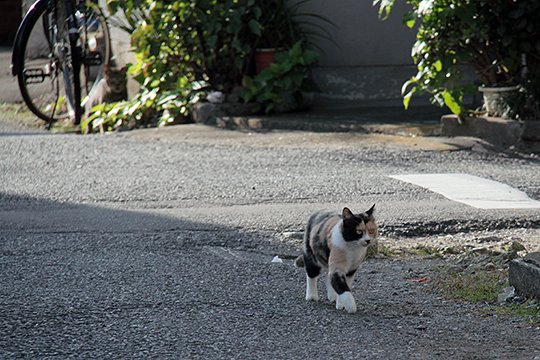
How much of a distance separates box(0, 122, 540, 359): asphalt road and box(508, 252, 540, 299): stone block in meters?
0.28

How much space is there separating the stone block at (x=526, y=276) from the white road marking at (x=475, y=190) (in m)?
1.92

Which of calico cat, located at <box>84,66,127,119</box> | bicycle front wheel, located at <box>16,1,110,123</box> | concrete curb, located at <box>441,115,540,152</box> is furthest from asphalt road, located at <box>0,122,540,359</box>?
calico cat, located at <box>84,66,127,119</box>

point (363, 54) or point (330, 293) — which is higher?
point (363, 54)

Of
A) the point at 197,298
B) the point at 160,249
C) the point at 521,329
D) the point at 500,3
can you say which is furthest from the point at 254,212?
the point at 500,3

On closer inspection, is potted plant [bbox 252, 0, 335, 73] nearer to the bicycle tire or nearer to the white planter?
the bicycle tire

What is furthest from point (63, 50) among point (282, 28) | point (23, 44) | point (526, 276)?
point (526, 276)

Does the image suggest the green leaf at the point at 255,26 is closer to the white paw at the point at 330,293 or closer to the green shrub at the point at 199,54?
the green shrub at the point at 199,54

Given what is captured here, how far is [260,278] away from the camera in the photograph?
5.32 m

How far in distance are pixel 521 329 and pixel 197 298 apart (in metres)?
1.51

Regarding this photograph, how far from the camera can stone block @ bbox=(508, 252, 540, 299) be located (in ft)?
15.6

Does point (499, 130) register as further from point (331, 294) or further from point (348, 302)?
point (348, 302)

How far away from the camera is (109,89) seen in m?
13.1

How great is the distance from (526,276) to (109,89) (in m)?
9.00

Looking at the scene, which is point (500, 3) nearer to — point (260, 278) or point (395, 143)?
point (395, 143)
